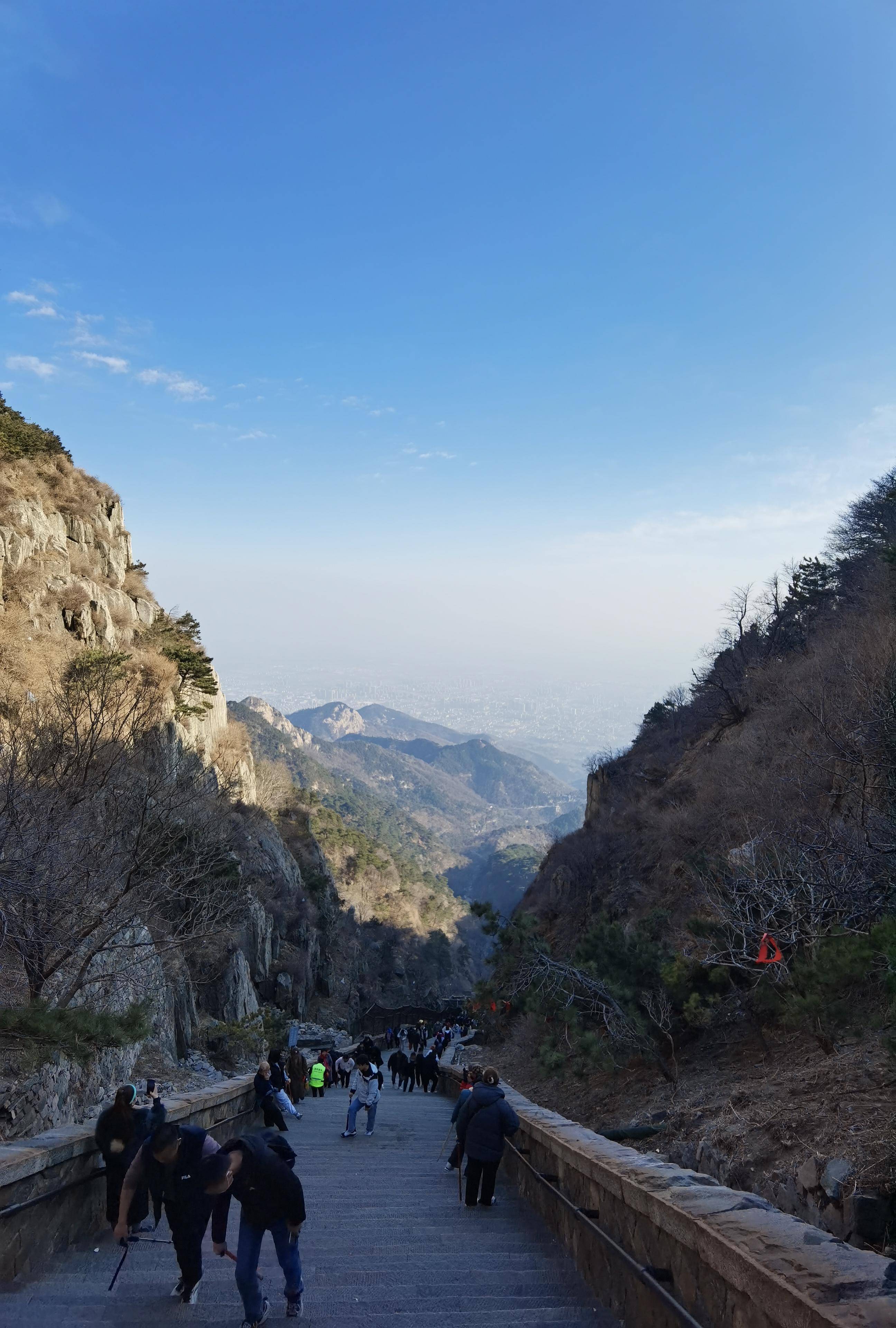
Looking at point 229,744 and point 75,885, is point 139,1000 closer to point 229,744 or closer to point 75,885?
point 75,885

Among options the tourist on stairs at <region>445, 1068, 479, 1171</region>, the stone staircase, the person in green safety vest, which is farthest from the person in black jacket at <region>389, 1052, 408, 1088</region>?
the stone staircase

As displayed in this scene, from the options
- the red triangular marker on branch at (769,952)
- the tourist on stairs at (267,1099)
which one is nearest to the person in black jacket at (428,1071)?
the tourist on stairs at (267,1099)

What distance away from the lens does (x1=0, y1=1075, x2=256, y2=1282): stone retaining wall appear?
507cm

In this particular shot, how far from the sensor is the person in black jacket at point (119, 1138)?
6.15 m

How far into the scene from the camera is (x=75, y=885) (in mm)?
11945

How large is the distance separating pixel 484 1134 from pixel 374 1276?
2019mm

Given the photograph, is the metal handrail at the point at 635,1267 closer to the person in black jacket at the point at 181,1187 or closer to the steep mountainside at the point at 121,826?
the person in black jacket at the point at 181,1187

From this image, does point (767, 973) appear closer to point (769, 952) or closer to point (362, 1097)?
point (769, 952)

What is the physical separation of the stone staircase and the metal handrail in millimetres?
317

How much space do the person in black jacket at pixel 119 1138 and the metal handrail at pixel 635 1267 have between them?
303 centimetres

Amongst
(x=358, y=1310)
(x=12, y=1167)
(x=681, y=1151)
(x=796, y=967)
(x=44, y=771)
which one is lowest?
(x=681, y=1151)

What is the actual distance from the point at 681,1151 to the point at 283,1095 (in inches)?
208

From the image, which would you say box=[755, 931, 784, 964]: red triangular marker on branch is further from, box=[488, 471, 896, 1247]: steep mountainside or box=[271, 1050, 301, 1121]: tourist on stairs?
box=[271, 1050, 301, 1121]: tourist on stairs

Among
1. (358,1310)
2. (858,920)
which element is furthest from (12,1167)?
(858,920)
